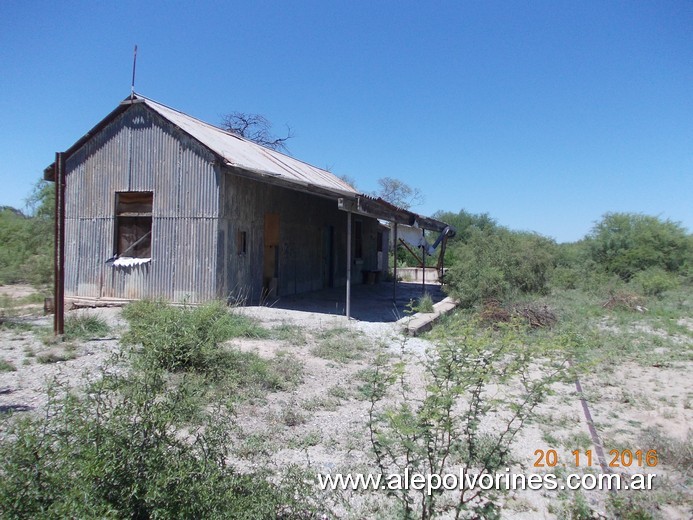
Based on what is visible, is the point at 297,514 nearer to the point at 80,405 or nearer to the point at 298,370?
the point at 80,405

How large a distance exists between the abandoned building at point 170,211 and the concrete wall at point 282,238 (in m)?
0.05

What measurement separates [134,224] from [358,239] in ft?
34.0

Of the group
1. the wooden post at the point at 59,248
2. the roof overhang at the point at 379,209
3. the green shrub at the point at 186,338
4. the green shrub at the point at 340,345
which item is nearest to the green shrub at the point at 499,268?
the roof overhang at the point at 379,209

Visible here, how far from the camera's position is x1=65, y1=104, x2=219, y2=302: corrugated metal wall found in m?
11.2

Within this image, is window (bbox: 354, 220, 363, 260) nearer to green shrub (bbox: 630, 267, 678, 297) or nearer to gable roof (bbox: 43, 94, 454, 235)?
gable roof (bbox: 43, 94, 454, 235)

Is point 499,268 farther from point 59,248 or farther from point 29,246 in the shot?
point 29,246

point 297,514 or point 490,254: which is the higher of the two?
point 490,254

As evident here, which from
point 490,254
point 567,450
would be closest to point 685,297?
point 490,254

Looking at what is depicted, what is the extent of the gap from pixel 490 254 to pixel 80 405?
13.1m

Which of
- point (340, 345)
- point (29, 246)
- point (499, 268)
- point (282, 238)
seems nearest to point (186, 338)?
point (340, 345)

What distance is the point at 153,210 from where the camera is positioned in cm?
1170

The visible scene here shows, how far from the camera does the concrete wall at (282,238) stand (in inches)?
452

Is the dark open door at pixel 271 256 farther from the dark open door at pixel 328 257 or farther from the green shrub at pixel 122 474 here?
the green shrub at pixel 122 474

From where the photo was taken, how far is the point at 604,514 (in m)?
3.36
